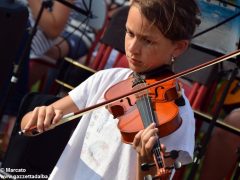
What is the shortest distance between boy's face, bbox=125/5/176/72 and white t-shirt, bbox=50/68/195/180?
6.7 inches

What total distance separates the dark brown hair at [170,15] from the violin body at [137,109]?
0.16 m

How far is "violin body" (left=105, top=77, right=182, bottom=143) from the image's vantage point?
188cm

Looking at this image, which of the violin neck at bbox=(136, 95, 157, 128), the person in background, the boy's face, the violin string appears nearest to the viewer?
the violin string

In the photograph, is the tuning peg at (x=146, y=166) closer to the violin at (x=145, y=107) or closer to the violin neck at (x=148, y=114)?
the violin neck at (x=148, y=114)

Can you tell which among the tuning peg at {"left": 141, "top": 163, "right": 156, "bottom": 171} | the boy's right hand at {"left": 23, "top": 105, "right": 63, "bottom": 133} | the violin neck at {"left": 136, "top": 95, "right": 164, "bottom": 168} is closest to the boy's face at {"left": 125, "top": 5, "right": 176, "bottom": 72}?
the violin neck at {"left": 136, "top": 95, "right": 164, "bottom": 168}

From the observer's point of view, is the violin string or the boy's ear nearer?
the violin string

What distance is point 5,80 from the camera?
10.7 ft

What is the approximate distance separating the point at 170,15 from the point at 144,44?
5.1 inches

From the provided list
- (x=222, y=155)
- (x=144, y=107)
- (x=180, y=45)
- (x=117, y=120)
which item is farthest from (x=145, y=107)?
(x=222, y=155)

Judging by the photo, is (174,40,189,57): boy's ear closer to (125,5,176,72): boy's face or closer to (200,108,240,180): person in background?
(125,5,176,72): boy's face

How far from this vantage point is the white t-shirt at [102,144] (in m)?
1.95

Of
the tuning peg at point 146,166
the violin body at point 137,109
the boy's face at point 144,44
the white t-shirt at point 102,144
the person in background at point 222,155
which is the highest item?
the boy's face at point 144,44

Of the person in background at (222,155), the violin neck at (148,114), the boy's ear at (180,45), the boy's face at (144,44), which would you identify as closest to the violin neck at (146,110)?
the violin neck at (148,114)

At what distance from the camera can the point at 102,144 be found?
2.08 metres
